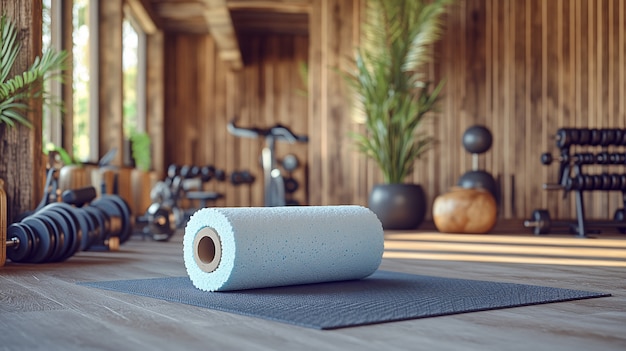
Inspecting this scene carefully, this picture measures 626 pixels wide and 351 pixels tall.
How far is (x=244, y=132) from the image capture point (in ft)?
21.1

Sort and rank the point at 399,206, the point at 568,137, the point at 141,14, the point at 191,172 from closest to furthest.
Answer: the point at 568,137
the point at 399,206
the point at 191,172
the point at 141,14

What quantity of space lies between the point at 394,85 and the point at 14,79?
3.42m

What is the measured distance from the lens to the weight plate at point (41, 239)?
306 centimetres

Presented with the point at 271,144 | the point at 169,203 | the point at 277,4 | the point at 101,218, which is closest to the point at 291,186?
the point at 277,4

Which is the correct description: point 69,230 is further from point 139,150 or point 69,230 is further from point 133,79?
point 133,79

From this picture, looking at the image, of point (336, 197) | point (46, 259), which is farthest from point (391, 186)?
point (46, 259)

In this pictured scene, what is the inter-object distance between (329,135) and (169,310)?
5.28 m

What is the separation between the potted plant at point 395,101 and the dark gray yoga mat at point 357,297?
3590 mm

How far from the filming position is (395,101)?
20.4 ft

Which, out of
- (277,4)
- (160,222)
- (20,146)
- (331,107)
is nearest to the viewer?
(20,146)

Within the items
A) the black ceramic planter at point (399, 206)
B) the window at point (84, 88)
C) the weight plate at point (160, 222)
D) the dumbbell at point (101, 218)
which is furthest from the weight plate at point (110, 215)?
the window at point (84, 88)

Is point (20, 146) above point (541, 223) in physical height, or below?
above

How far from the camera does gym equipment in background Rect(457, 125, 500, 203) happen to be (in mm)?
6273

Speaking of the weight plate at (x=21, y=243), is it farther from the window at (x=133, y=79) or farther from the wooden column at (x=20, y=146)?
the window at (x=133, y=79)
